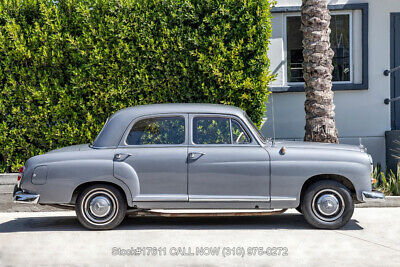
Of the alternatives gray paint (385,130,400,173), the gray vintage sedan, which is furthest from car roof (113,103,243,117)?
gray paint (385,130,400,173)

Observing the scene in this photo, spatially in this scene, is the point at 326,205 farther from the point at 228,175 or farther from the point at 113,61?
the point at 113,61

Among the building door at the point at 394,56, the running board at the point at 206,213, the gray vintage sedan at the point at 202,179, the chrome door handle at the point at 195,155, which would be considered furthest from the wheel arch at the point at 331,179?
the building door at the point at 394,56

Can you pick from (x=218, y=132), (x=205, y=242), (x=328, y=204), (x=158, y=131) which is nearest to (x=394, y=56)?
(x=328, y=204)

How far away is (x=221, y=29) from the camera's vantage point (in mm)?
9867

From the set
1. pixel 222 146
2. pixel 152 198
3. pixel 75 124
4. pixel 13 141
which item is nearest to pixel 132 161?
pixel 152 198

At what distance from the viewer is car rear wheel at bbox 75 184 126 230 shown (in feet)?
23.8

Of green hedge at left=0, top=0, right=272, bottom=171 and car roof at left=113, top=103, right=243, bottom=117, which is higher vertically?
green hedge at left=0, top=0, right=272, bottom=171

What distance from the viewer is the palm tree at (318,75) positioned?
31.6 feet

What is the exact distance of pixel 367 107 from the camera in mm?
11672

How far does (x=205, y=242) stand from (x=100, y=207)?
1.54 metres

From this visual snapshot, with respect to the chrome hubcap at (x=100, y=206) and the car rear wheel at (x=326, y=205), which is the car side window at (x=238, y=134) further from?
the chrome hubcap at (x=100, y=206)

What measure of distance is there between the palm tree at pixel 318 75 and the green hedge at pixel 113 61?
2.39ft

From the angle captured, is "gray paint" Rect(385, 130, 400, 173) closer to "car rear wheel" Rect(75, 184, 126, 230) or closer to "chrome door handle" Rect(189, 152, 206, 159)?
"chrome door handle" Rect(189, 152, 206, 159)

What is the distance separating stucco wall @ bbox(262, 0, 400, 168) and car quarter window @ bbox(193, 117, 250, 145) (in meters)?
4.23
